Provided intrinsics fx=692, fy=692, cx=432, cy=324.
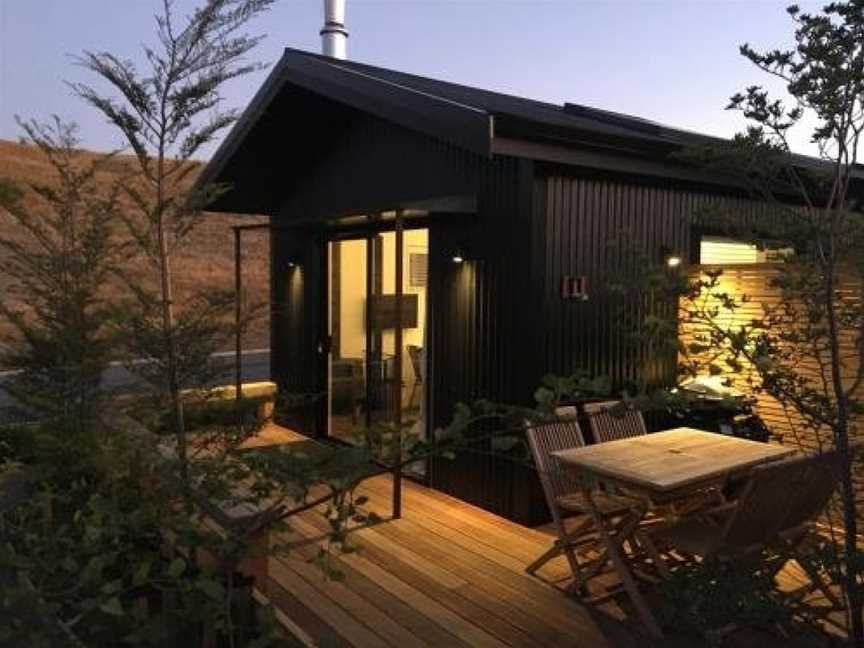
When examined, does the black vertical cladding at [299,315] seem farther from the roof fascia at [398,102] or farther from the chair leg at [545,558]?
the chair leg at [545,558]

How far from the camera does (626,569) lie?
140 inches

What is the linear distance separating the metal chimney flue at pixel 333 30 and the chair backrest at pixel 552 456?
7.69 meters

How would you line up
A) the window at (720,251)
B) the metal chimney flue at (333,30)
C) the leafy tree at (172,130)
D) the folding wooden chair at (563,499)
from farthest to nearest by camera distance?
the metal chimney flue at (333,30), the window at (720,251), the folding wooden chair at (563,499), the leafy tree at (172,130)

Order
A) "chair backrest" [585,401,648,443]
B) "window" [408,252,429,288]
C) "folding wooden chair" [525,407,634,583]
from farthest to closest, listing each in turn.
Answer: "window" [408,252,429,288]
"chair backrest" [585,401,648,443]
"folding wooden chair" [525,407,634,583]

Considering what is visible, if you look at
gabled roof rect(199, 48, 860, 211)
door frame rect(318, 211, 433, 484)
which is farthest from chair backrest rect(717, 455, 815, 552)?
door frame rect(318, 211, 433, 484)

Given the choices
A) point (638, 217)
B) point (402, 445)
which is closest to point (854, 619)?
point (402, 445)

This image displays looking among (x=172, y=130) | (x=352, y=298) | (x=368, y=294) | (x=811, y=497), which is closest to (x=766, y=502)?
(x=811, y=497)

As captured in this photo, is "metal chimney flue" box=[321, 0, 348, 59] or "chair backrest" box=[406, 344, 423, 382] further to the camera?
"metal chimney flue" box=[321, 0, 348, 59]

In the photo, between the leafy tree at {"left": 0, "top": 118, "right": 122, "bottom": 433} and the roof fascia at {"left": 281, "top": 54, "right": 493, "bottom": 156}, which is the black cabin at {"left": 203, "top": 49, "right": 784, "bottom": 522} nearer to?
the roof fascia at {"left": 281, "top": 54, "right": 493, "bottom": 156}

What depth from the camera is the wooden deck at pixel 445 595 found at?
336 cm

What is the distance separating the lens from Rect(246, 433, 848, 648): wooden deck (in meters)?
3.36

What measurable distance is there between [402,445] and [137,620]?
650 millimetres

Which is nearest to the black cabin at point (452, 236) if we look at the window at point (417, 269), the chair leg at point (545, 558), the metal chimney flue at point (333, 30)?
the window at point (417, 269)

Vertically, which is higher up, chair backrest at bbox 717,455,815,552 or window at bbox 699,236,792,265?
window at bbox 699,236,792,265
